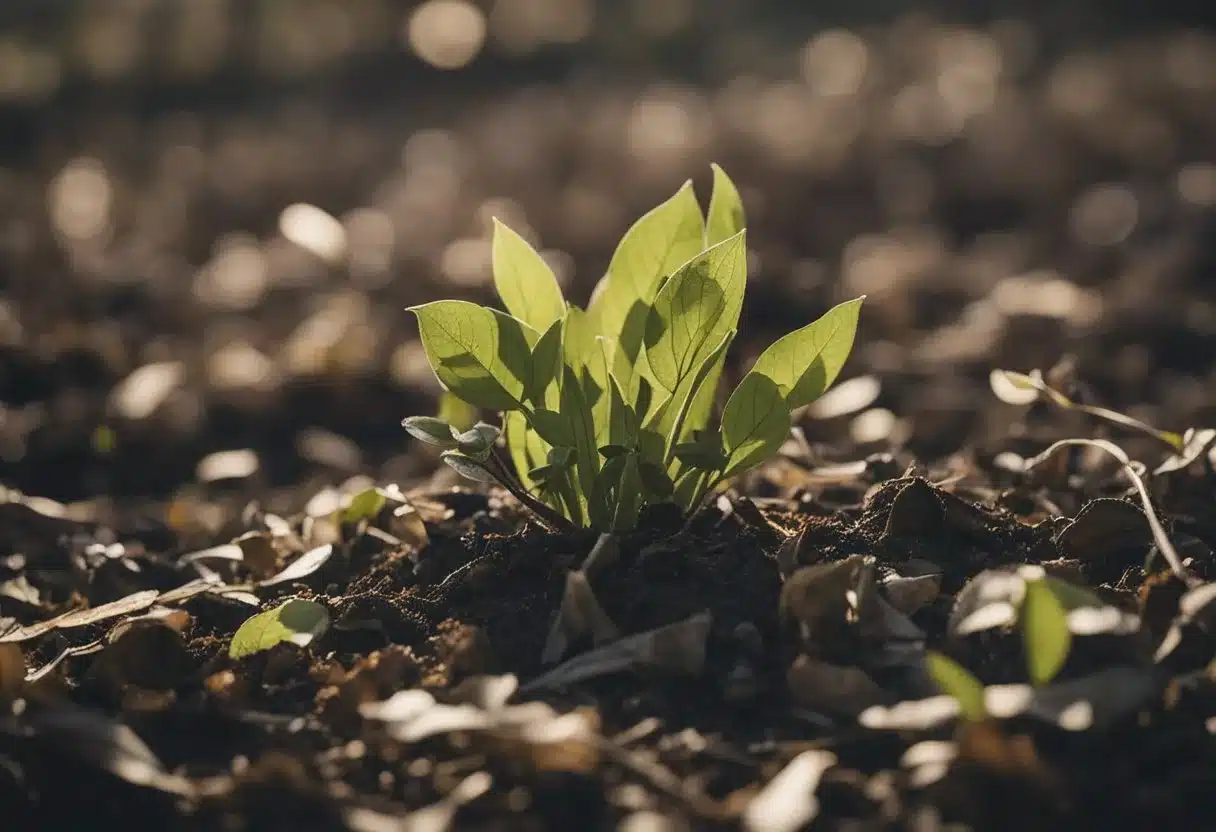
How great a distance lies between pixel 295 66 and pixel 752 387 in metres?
5.74

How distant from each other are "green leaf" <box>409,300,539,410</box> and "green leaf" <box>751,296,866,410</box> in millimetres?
247

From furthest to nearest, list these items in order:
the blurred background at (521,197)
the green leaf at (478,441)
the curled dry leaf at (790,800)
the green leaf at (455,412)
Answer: the blurred background at (521,197), the green leaf at (455,412), the green leaf at (478,441), the curled dry leaf at (790,800)

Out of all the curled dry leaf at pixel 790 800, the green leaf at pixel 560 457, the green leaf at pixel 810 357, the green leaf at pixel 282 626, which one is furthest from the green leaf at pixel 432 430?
the curled dry leaf at pixel 790 800

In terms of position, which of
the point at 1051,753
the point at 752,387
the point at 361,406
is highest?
the point at 752,387

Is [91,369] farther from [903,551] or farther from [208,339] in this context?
[903,551]

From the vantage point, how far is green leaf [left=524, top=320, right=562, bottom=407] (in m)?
1.19

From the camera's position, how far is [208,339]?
2719 mm

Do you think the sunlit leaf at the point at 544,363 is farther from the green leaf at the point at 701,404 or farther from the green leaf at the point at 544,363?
the green leaf at the point at 701,404

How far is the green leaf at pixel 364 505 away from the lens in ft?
4.73

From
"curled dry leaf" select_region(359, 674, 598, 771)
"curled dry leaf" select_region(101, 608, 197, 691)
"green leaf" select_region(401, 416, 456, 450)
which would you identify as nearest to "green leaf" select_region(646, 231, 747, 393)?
"green leaf" select_region(401, 416, 456, 450)

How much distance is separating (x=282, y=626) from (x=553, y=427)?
1.13ft

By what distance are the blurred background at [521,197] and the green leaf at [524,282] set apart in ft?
1.60

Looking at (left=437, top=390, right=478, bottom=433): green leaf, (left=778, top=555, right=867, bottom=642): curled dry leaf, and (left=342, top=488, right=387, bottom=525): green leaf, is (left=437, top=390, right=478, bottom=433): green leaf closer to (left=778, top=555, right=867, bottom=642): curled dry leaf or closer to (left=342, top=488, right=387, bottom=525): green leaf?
(left=342, top=488, right=387, bottom=525): green leaf

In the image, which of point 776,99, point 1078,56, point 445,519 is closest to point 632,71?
point 776,99
